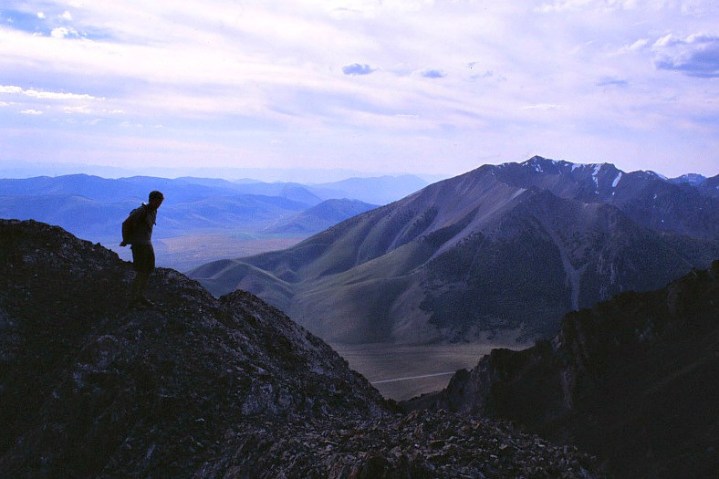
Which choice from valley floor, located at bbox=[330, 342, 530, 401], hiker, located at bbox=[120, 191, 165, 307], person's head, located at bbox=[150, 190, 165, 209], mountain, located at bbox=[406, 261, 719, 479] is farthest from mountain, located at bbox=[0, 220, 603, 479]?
valley floor, located at bbox=[330, 342, 530, 401]

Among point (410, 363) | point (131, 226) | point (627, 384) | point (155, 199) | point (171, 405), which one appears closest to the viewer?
point (171, 405)

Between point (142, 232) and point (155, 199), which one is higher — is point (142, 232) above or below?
below

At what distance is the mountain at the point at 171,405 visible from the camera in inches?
377

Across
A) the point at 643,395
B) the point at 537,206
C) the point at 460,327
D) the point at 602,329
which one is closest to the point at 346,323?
the point at 460,327

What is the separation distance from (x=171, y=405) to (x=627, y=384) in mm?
35585

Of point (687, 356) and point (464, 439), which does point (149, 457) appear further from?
point (687, 356)

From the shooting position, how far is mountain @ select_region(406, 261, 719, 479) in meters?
31.4

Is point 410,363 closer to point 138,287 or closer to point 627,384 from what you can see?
point 627,384

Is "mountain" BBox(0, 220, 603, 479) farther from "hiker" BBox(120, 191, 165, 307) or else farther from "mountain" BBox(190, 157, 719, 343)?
"mountain" BBox(190, 157, 719, 343)

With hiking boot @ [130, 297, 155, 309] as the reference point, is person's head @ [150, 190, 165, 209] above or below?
above

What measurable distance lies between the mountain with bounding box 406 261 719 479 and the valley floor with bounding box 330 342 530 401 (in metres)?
23.0

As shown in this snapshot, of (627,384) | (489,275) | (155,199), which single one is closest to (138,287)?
(155,199)

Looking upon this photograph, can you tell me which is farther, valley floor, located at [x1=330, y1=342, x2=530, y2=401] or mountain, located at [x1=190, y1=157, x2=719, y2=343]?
mountain, located at [x1=190, y1=157, x2=719, y2=343]

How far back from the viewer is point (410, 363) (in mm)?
87625
